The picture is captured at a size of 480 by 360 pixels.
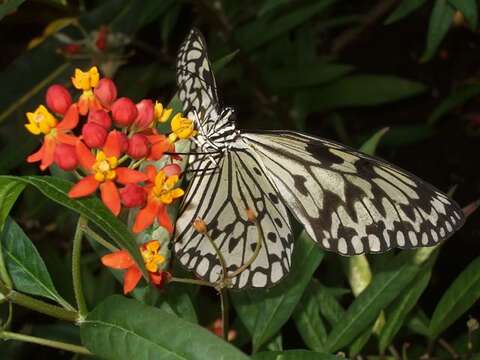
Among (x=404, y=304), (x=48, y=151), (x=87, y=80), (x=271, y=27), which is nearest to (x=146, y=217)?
(x=48, y=151)

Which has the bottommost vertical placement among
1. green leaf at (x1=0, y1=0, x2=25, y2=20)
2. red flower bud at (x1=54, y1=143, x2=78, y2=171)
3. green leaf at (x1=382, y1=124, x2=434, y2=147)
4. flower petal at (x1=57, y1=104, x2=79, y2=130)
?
red flower bud at (x1=54, y1=143, x2=78, y2=171)

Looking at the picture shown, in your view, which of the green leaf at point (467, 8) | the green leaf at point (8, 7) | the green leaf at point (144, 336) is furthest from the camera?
the green leaf at point (467, 8)

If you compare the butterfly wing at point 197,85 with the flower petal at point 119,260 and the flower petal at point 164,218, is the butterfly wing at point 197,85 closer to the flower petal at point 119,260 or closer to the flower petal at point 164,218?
the flower petal at point 164,218

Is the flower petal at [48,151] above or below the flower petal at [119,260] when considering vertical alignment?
above

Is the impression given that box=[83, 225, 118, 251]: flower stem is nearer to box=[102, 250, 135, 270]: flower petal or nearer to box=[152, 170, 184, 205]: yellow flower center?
box=[102, 250, 135, 270]: flower petal

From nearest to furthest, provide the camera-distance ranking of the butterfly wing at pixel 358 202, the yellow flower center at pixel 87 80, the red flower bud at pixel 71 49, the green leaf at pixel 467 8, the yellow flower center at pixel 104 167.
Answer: the yellow flower center at pixel 104 167 → the yellow flower center at pixel 87 80 → the butterfly wing at pixel 358 202 → the green leaf at pixel 467 8 → the red flower bud at pixel 71 49

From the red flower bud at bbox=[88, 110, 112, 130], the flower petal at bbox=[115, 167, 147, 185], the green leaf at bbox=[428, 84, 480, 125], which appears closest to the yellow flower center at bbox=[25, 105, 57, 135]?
the red flower bud at bbox=[88, 110, 112, 130]

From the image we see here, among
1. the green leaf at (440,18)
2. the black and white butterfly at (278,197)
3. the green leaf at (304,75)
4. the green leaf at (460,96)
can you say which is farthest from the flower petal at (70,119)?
the green leaf at (460,96)
